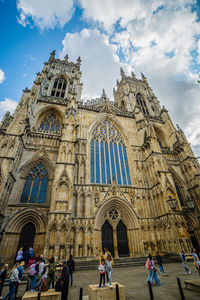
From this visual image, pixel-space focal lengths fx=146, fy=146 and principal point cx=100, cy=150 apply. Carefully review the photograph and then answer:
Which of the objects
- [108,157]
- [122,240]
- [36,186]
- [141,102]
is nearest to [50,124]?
[36,186]

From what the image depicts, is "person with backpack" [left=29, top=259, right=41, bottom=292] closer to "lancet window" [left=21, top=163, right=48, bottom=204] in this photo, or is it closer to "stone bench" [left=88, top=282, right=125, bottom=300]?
"stone bench" [left=88, top=282, right=125, bottom=300]

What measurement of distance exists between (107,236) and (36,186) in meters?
8.25

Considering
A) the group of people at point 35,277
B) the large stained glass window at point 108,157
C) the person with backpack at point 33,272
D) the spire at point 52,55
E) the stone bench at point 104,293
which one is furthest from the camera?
the spire at point 52,55

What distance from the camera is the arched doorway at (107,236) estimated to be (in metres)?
13.2

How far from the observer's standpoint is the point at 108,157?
1783 cm

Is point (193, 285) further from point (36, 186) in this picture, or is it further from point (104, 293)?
point (36, 186)

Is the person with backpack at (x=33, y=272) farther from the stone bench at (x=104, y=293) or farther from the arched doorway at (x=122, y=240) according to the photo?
the arched doorway at (x=122, y=240)

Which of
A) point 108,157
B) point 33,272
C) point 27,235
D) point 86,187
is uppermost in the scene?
point 108,157

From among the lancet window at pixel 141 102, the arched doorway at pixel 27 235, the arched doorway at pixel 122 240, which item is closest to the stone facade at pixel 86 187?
the arched doorway at pixel 122 240

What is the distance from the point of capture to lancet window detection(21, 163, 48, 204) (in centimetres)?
1347

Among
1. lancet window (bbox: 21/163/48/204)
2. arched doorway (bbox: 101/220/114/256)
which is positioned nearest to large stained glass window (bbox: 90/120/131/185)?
arched doorway (bbox: 101/220/114/256)

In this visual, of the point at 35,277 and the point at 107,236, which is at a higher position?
the point at 107,236

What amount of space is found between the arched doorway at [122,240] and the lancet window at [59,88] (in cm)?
2084

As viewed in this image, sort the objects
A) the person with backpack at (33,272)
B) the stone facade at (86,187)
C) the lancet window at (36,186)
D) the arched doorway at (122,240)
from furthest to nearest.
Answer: the lancet window at (36,186) < the arched doorway at (122,240) < the stone facade at (86,187) < the person with backpack at (33,272)
